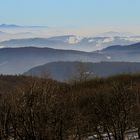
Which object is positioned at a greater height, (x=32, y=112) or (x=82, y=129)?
(x=32, y=112)

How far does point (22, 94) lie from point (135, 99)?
12.5m

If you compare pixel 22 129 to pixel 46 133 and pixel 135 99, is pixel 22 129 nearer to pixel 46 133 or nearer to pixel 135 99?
pixel 46 133

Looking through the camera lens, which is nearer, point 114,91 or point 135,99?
point 114,91

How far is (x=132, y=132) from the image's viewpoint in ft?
120

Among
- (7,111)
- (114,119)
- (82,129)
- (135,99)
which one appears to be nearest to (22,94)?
(7,111)

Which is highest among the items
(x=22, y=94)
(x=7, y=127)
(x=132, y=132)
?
(x=22, y=94)

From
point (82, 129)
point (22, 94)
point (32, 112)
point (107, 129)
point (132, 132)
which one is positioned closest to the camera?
point (32, 112)

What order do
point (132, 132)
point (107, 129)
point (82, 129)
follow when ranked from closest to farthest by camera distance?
point (82, 129) < point (107, 129) < point (132, 132)

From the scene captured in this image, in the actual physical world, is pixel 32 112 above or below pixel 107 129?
above

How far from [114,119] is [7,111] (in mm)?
7756

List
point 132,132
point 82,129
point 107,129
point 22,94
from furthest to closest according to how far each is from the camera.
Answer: point 132,132
point 107,129
point 82,129
point 22,94

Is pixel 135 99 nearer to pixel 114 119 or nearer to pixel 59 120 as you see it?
pixel 114 119

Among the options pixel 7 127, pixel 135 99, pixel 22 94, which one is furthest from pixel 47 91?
pixel 135 99

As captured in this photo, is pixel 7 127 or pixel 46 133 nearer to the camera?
pixel 46 133
